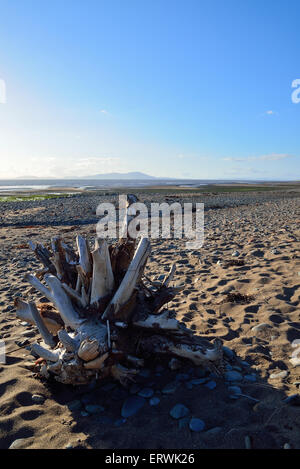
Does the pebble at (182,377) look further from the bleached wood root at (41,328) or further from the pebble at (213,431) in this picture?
the bleached wood root at (41,328)

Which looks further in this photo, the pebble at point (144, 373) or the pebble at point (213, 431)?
the pebble at point (144, 373)

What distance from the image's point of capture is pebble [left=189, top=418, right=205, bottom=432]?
8.95 ft

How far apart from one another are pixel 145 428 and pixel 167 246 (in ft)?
25.3

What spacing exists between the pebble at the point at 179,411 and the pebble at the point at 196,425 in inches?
4.6

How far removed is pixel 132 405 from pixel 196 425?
2.26 ft

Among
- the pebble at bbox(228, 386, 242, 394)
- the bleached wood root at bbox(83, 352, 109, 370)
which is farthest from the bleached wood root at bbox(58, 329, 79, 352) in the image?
the pebble at bbox(228, 386, 242, 394)

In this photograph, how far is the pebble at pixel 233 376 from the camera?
3.41 metres

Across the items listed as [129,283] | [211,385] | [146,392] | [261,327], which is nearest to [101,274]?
[129,283]

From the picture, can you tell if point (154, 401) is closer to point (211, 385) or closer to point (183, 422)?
point (183, 422)

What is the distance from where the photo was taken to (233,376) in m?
3.45

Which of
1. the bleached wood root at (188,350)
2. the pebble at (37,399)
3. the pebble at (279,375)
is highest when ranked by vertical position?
the bleached wood root at (188,350)

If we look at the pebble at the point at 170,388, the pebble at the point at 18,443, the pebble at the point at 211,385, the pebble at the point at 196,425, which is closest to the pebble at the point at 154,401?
the pebble at the point at 170,388

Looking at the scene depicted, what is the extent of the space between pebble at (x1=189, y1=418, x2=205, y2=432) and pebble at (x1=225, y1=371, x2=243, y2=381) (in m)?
0.73

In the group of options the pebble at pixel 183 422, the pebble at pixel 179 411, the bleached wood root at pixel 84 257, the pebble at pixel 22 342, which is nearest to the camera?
the pebble at pixel 183 422
